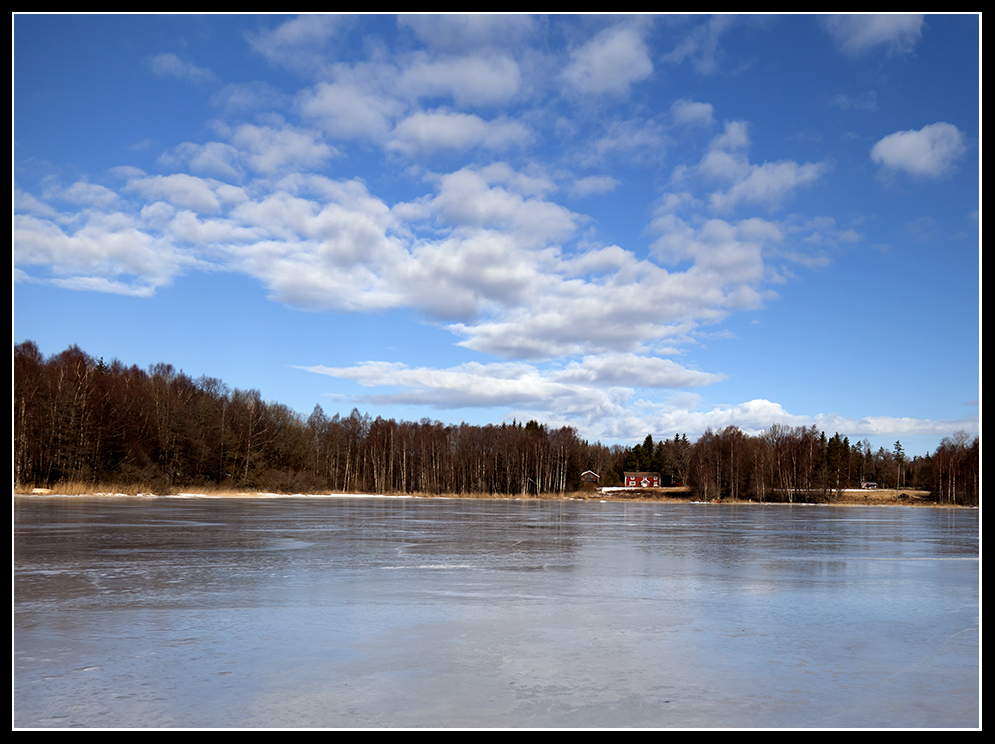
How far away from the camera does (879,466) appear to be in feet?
398

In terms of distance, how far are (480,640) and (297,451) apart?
68.4 meters

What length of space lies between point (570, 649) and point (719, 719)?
194cm

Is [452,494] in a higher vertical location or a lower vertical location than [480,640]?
lower

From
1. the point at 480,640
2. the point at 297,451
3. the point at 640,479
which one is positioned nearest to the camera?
the point at 480,640

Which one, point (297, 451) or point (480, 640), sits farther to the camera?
point (297, 451)

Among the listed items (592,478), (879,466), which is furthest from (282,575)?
(879,466)

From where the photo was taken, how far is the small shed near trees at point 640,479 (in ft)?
370

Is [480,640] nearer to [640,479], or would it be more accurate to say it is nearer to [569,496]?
[569,496]

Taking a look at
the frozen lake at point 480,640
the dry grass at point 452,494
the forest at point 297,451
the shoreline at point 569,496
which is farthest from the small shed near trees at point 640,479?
the frozen lake at point 480,640

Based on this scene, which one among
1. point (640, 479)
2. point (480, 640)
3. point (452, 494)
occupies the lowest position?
point (640, 479)

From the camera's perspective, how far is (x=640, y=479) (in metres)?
114

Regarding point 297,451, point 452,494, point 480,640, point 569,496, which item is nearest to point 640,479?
point 569,496

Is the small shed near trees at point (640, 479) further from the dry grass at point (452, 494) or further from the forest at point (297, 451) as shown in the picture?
the forest at point (297, 451)

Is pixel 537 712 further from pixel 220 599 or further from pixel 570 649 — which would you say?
pixel 220 599
